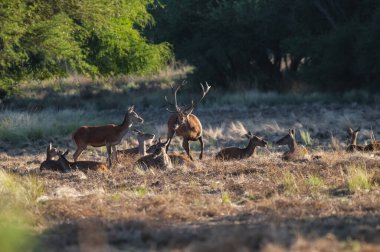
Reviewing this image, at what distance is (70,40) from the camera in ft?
81.6

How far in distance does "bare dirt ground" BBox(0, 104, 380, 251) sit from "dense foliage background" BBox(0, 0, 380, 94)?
4.17 metres

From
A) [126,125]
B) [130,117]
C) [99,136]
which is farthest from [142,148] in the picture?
[99,136]

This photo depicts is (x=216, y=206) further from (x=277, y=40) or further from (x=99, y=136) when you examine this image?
(x=277, y=40)

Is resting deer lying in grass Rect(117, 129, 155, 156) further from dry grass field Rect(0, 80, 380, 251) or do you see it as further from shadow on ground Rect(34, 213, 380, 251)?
shadow on ground Rect(34, 213, 380, 251)

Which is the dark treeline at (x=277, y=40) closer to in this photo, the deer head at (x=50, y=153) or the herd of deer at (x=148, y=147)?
the herd of deer at (x=148, y=147)

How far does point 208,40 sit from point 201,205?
30.0 meters

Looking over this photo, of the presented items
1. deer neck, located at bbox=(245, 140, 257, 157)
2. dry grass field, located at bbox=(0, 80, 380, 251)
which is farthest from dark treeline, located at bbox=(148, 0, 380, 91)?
deer neck, located at bbox=(245, 140, 257, 157)

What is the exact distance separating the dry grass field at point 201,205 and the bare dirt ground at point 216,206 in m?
0.01

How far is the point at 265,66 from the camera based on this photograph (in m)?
42.1

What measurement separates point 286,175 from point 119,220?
4043 millimetres

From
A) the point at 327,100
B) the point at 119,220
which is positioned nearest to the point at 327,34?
the point at 327,100

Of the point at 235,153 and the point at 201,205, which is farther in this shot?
the point at 235,153

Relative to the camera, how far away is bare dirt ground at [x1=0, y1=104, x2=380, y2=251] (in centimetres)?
875

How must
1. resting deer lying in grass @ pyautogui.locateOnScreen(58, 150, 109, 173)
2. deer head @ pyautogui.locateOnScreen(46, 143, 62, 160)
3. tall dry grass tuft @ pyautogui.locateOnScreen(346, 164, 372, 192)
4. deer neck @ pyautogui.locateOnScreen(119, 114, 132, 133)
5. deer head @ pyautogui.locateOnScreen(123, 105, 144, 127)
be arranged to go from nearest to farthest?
tall dry grass tuft @ pyautogui.locateOnScreen(346, 164, 372, 192), resting deer lying in grass @ pyautogui.locateOnScreen(58, 150, 109, 173), deer head @ pyautogui.locateOnScreen(46, 143, 62, 160), deer neck @ pyautogui.locateOnScreen(119, 114, 132, 133), deer head @ pyautogui.locateOnScreen(123, 105, 144, 127)
